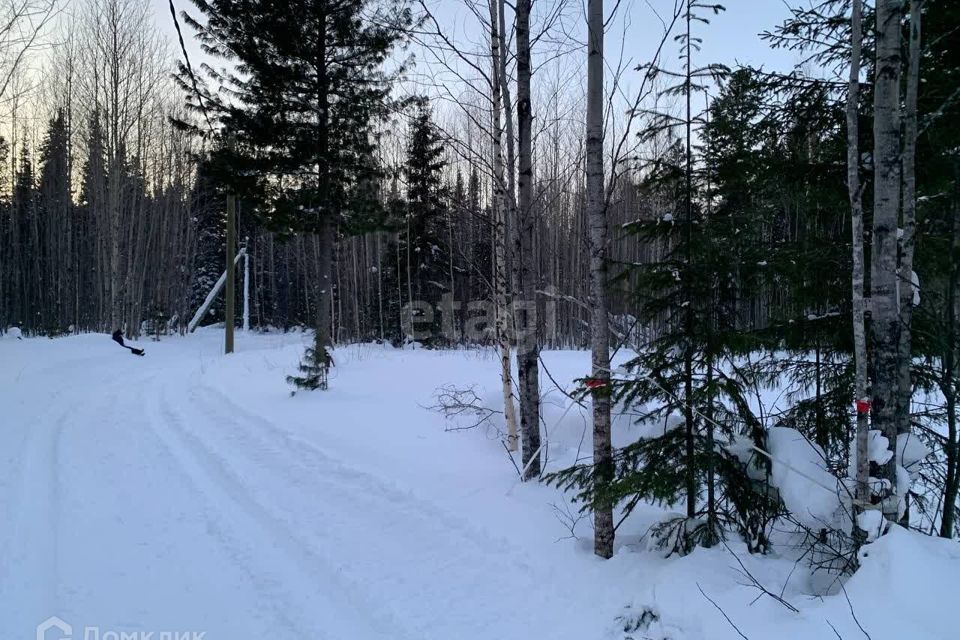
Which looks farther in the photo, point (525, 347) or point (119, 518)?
point (525, 347)

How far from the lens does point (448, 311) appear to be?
2442 centimetres

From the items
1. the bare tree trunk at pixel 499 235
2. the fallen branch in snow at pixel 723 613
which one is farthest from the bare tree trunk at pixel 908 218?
the bare tree trunk at pixel 499 235

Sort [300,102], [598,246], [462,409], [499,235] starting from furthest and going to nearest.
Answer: [300,102]
[462,409]
[499,235]
[598,246]

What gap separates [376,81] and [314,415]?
→ 7558 millimetres

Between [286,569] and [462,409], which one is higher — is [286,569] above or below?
below

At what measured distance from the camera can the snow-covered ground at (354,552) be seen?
2.83m

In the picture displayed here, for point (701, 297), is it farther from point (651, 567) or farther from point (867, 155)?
point (651, 567)

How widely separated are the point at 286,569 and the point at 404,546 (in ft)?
3.01

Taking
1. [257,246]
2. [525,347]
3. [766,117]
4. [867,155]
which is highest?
[257,246]

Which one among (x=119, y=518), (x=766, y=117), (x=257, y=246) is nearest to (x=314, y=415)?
(x=119, y=518)

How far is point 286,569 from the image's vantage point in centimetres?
375

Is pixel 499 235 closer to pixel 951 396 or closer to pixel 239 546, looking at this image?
pixel 239 546

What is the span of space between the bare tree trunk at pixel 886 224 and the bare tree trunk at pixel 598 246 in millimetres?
1601

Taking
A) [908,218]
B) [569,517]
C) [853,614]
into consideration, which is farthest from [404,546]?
[908,218]
